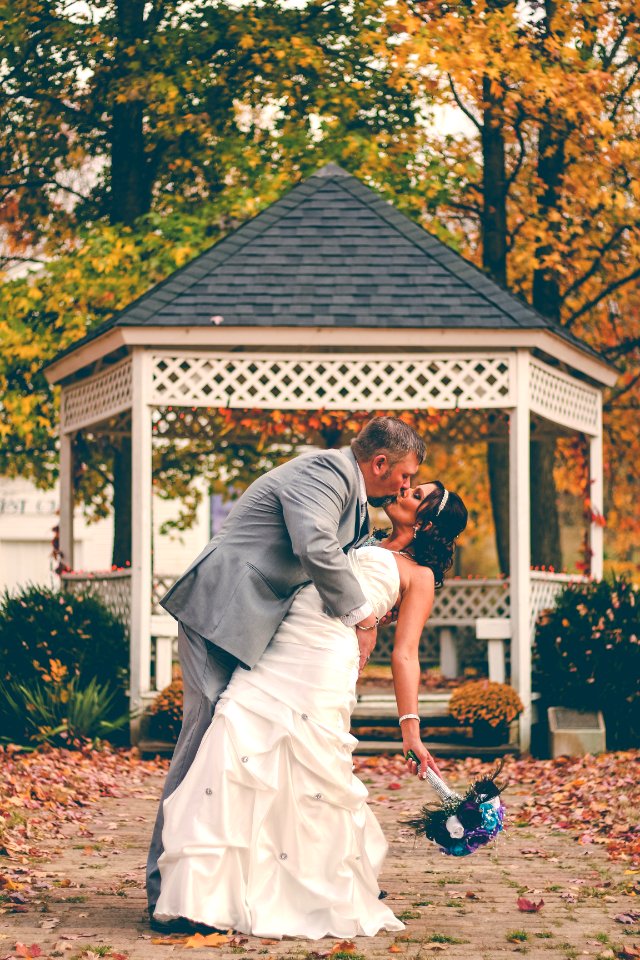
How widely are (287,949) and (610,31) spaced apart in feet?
42.4

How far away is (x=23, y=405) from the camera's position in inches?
571

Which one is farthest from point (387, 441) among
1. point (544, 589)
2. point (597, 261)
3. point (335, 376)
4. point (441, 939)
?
point (597, 261)

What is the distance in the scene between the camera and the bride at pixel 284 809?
4.93 meters

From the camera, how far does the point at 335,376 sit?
1127cm

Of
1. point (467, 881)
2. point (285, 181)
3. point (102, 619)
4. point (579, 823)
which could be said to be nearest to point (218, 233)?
point (285, 181)

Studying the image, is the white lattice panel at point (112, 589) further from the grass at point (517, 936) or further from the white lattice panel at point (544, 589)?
the grass at point (517, 936)

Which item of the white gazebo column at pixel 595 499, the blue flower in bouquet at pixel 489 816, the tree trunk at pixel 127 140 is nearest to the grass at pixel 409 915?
the blue flower in bouquet at pixel 489 816

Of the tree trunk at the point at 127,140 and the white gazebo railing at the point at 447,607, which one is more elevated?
the tree trunk at the point at 127,140

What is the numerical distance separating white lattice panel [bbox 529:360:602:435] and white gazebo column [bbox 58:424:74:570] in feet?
15.2

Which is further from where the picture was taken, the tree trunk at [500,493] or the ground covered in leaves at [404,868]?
the tree trunk at [500,493]

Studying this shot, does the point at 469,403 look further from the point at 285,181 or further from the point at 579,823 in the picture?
the point at 285,181

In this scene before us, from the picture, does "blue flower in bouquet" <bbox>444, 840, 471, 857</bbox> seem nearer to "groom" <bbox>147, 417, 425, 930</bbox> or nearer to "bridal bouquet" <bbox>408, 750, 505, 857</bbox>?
"bridal bouquet" <bbox>408, 750, 505, 857</bbox>

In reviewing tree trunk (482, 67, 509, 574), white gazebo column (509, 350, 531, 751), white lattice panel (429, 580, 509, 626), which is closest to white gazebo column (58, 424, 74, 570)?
white lattice panel (429, 580, 509, 626)

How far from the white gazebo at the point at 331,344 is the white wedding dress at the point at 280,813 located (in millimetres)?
5850
